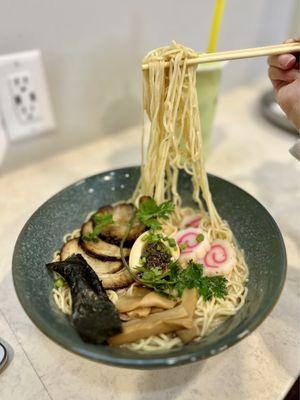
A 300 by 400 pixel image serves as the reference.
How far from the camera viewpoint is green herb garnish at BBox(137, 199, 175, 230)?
1.09 meters

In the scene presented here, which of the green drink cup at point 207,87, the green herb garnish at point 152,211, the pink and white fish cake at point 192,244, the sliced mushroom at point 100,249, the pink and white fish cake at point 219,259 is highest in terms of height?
the green drink cup at point 207,87

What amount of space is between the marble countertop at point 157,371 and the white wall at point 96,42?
0.19 metres

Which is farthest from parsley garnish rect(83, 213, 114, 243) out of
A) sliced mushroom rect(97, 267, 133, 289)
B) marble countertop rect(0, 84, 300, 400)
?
marble countertop rect(0, 84, 300, 400)

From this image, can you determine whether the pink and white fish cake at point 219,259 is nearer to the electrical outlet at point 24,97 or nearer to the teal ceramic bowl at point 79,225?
the teal ceramic bowl at point 79,225

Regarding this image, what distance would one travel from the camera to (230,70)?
192 centimetres

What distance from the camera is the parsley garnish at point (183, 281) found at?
3.08ft

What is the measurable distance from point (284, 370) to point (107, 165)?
3.16 ft

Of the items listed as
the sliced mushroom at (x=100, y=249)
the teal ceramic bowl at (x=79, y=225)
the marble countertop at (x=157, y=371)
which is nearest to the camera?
the teal ceramic bowl at (x=79, y=225)

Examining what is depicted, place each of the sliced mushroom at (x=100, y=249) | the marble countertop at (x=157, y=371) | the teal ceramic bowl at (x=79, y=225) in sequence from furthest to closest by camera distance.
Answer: the sliced mushroom at (x=100, y=249), the marble countertop at (x=157, y=371), the teal ceramic bowl at (x=79, y=225)

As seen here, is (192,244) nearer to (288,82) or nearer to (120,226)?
(120,226)

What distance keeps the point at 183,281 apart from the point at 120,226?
0.94ft

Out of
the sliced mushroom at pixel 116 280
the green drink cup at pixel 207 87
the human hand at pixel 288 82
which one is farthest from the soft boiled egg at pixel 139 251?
the green drink cup at pixel 207 87

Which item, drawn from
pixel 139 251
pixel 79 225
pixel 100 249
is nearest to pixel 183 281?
pixel 139 251

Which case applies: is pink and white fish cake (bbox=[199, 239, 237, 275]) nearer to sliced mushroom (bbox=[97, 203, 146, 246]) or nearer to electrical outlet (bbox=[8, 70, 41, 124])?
sliced mushroom (bbox=[97, 203, 146, 246])
